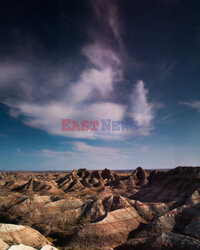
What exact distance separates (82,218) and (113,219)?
1598cm

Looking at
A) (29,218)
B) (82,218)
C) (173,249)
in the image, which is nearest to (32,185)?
(29,218)

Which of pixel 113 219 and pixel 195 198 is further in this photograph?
pixel 195 198

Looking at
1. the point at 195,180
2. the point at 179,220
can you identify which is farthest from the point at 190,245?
the point at 195,180

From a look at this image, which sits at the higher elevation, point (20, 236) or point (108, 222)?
point (108, 222)

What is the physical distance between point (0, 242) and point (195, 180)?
9111 centimetres

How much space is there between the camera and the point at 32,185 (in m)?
155

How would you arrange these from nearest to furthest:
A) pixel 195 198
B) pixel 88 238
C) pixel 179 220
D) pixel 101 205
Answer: pixel 88 238, pixel 179 220, pixel 195 198, pixel 101 205

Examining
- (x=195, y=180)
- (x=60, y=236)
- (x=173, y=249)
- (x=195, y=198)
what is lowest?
(x=60, y=236)

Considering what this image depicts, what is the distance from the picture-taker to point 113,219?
64375 mm

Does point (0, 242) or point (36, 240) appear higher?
point (0, 242)

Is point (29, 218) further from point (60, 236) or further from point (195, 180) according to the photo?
point (195, 180)

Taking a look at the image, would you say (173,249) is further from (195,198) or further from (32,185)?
(32,185)

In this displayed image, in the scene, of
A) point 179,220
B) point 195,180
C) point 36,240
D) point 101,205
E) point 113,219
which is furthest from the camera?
point 195,180

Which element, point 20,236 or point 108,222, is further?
point 108,222
